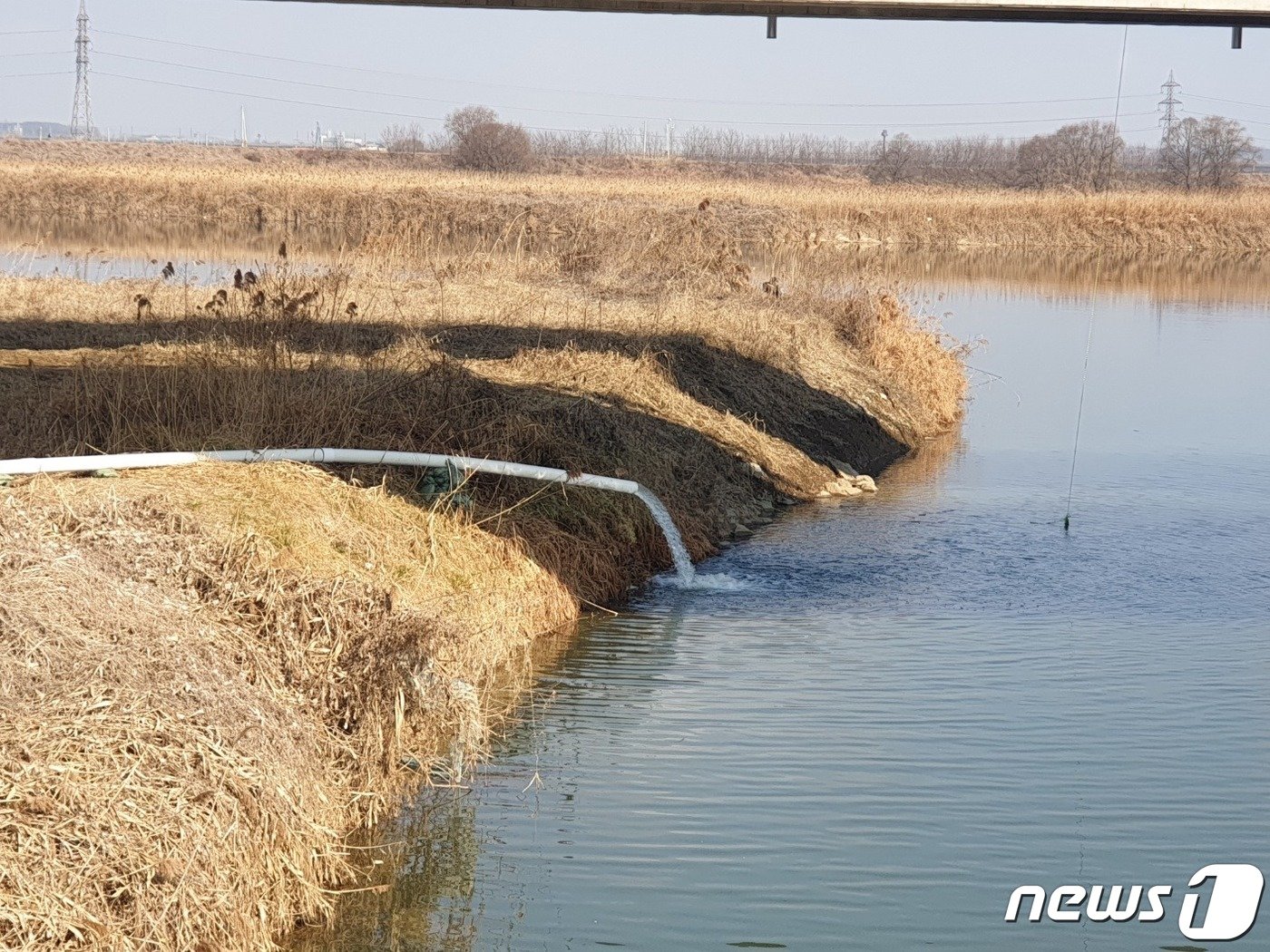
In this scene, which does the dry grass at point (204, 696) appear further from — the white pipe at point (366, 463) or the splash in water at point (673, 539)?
the splash in water at point (673, 539)

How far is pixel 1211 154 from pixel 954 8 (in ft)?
271

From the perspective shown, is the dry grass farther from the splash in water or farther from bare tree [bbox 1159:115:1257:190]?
bare tree [bbox 1159:115:1257:190]

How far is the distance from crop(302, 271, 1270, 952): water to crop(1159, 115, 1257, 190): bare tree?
8135 centimetres

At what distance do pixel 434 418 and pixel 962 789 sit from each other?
540 cm

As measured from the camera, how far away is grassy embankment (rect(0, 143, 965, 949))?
5.50m

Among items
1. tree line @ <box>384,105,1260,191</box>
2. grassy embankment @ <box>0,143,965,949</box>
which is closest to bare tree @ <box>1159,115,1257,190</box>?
tree line @ <box>384,105,1260,191</box>

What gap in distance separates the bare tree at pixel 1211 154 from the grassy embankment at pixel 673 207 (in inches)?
1015

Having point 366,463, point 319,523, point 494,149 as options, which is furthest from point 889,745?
point 494,149

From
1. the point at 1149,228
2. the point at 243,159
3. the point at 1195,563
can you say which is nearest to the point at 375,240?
the point at 1195,563

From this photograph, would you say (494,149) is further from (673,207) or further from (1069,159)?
(673,207)

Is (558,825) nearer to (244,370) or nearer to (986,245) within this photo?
(244,370)

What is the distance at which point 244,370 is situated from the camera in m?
11.3

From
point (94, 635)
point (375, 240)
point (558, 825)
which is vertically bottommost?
point (558, 825)

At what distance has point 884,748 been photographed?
799 centimetres
